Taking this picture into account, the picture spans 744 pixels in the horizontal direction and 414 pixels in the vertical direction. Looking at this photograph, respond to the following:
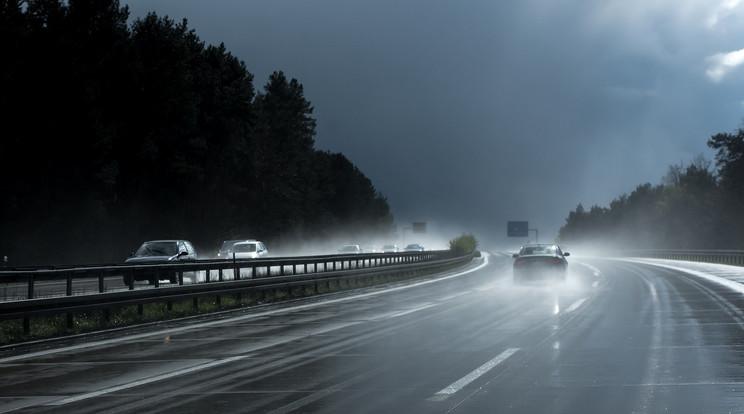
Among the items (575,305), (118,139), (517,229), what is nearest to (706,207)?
(517,229)

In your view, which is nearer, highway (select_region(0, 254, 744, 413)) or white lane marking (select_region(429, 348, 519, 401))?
highway (select_region(0, 254, 744, 413))

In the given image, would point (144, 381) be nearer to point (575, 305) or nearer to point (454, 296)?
point (575, 305)

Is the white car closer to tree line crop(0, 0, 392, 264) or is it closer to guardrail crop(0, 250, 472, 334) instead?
tree line crop(0, 0, 392, 264)

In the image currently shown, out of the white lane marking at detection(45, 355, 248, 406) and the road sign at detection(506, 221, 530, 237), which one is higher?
the road sign at detection(506, 221, 530, 237)

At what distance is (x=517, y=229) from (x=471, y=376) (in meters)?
145

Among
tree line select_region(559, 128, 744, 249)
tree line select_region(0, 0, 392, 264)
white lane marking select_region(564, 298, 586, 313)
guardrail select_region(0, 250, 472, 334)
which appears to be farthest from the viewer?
tree line select_region(559, 128, 744, 249)

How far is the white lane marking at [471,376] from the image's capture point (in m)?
9.88

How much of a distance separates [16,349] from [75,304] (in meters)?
2.30

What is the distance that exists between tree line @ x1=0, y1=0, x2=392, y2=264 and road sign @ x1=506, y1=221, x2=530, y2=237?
6219 cm

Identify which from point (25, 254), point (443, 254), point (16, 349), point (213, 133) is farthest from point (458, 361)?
point (213, 133)

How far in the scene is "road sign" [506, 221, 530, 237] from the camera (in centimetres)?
15475

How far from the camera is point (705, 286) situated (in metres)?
32.5

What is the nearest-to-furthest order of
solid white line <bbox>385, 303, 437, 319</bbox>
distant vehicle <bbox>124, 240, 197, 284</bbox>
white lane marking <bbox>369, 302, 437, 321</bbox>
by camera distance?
1. white lane marking <bbox>369, 302, 437, 321</bbox>
2. solid white line <bbox>385, 303, 437, 319</bbox>
3. distant vehicle <bbox>124, 240, 197, 284</bbox>

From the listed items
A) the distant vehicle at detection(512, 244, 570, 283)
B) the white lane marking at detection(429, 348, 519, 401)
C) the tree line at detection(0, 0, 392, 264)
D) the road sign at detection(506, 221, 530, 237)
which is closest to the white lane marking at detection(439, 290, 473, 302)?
the distant vehicle at detection(512, 244, 570, 283)
